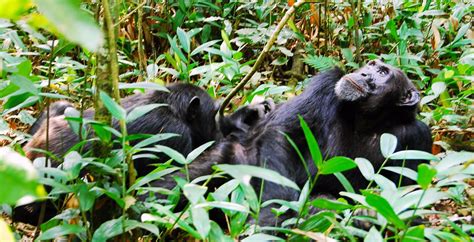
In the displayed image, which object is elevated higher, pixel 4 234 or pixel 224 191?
pixel 4 234

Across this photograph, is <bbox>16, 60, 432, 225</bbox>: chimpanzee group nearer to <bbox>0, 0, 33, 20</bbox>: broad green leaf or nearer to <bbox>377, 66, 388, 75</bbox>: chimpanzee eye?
<bbox>377, 66, 388, 75</bbox>: chimpanzee eye

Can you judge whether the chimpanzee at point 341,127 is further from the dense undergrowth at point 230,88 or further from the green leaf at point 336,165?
the green leaf at point 336,165

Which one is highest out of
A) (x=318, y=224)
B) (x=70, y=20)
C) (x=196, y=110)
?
(x=70, y=20)

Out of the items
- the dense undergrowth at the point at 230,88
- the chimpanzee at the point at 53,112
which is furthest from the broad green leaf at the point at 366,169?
the chimpanzee at the point at 53,112

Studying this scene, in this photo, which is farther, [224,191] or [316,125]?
[316,125]

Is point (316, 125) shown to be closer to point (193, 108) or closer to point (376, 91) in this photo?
point (376, 91)

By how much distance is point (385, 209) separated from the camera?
1800 mm

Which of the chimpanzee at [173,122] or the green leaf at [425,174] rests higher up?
the green leaf at [425,174]

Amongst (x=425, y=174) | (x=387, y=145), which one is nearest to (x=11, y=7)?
(x=425, y=174)

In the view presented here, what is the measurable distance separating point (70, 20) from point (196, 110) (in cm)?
385

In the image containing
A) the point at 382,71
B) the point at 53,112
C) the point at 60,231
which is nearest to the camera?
the point at 60,231

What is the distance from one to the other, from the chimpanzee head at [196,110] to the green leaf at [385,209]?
246cm

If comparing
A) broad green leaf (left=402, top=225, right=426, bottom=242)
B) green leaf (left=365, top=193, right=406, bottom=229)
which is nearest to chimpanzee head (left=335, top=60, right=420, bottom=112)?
broad green leaf (left=402, top=225, right=426, bottom=242)

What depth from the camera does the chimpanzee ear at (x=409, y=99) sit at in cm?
409
